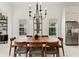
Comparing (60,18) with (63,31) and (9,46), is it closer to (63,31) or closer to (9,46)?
(63,31)

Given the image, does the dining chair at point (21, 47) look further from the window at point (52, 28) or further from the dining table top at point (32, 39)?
the window at point (52, 28)

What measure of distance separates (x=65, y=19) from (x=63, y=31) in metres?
0.13

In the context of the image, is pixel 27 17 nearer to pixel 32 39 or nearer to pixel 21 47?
pixel 32 39

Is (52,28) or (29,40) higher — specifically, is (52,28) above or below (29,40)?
above

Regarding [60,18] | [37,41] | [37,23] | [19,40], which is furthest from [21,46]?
Answer: [60,18]

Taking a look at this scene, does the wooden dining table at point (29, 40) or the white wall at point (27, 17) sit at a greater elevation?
the white wall at point (27, 17)

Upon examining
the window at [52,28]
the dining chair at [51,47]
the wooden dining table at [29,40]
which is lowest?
the dining chair at [51,47]

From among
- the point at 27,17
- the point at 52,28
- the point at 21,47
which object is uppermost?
the point at 27,17

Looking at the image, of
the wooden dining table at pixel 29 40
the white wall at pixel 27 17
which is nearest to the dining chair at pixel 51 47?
the wooden dining table at pixel 29 40

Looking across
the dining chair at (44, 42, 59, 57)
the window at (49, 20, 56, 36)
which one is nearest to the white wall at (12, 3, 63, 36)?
the window at (49, 20, 56, 36)

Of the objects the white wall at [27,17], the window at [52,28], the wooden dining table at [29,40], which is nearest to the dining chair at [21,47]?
the wooden dining table at [29,40]

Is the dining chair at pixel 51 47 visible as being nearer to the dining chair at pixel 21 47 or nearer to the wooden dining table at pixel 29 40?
the wooden dining table at pixel 29 40

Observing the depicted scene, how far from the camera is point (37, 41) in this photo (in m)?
1.32

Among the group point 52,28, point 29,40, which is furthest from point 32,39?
point 52,28
